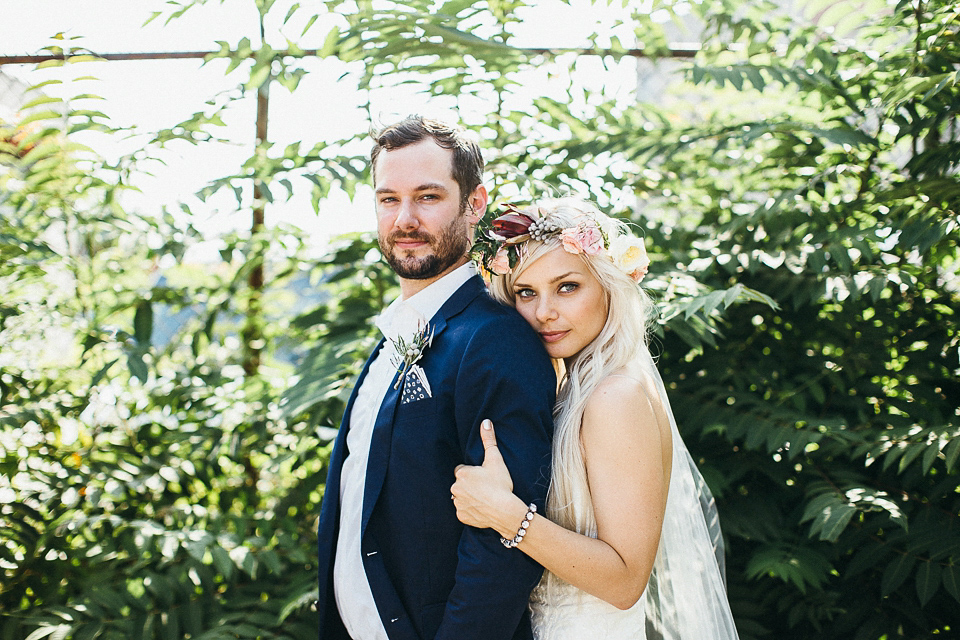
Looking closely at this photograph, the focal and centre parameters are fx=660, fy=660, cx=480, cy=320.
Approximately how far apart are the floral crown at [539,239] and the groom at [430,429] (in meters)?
0.12

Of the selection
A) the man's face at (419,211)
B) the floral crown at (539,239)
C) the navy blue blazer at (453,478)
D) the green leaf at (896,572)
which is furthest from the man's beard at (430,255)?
the green leaf at (896,572)

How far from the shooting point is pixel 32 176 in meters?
2.72

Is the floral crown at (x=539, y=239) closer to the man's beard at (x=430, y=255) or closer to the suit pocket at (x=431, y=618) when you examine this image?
the man's beard at (x=430, y=255)

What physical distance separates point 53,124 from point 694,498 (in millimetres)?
2949

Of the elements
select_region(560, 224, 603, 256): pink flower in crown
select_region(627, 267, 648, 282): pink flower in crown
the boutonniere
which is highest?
select_region(560, 224, 603, 256): pink flower in crown

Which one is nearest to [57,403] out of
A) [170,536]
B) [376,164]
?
[170,536]

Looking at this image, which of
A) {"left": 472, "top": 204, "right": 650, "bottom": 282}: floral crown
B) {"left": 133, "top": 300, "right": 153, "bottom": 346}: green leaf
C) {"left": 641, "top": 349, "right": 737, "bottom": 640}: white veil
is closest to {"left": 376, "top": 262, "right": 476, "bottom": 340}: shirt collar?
{"left": 472, "top": 204, "right": 650, "bottom": 282}: floral crown

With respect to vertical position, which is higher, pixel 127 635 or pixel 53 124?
pixel 53 124

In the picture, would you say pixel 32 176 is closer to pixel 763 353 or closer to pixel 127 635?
pixel 127 635

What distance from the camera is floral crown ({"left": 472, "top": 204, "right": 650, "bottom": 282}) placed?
183cm

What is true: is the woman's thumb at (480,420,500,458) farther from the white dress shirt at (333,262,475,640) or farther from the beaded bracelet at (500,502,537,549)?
the white dress shirt at (333,262,475,640)

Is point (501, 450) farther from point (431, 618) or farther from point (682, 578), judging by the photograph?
point (682, 578)

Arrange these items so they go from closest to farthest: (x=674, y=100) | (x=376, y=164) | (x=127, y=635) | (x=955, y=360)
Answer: (x=376, y=164), (x=127, y=635), (x=955, y=360), (x=674, y=100)

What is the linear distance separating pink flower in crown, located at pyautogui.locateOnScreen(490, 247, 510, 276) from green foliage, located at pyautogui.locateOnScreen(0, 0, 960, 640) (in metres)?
0.64
